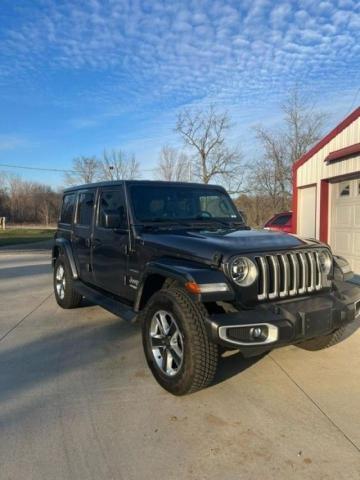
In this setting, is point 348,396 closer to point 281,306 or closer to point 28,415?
point 281,306

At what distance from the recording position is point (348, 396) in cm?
342

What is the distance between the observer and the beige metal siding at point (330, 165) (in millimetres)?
8853

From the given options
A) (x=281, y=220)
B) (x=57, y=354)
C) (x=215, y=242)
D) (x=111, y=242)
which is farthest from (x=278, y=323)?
(x=281, y=220)

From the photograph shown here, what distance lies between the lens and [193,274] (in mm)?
3238

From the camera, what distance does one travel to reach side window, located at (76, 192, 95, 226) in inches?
224

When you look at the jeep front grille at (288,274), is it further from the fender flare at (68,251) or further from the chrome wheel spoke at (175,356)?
the fender flare at (68,251)

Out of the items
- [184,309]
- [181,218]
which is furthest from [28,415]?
[181,218]

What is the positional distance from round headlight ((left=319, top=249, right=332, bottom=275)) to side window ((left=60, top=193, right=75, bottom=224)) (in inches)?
162

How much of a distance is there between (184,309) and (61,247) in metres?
3.83

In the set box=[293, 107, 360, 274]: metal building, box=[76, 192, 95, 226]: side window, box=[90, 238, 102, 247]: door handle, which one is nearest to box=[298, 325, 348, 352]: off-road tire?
box=[90, 238, 102, 247]: door handle

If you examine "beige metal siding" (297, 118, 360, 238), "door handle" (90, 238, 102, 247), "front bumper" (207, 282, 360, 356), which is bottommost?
"front bumper" (207, 282, 360, 356)

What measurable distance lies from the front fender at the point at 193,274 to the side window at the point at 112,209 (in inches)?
37.7

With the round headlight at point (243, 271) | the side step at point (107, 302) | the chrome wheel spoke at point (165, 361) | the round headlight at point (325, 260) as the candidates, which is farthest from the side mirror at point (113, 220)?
the round headlight at point (325, 260)

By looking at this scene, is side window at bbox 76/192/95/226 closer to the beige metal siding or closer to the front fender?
the front fender
